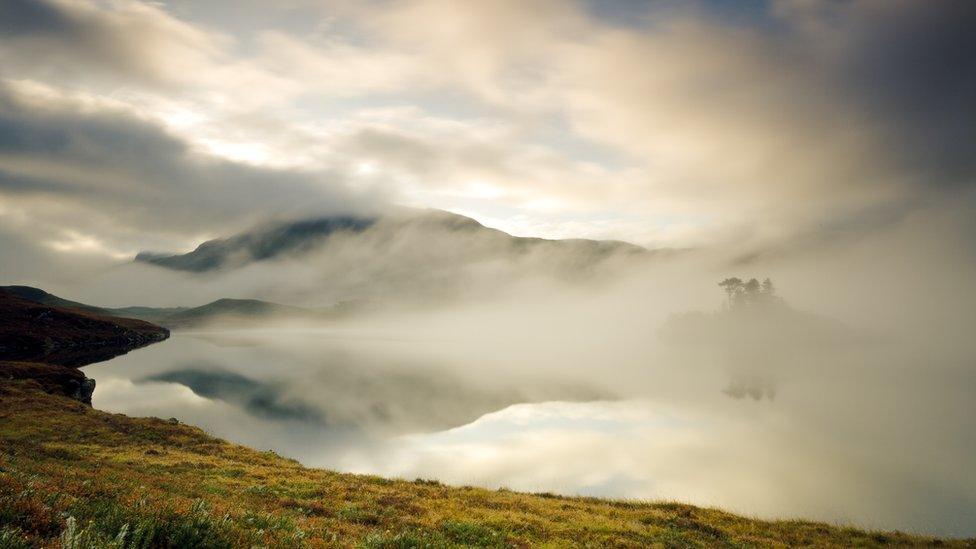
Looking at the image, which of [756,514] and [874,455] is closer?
[756,514]

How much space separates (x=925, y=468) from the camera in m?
39.4

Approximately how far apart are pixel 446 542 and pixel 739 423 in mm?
58750

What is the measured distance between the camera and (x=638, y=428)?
193 ft

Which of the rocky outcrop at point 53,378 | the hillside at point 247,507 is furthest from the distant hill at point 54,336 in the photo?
the hillside at point 247,507

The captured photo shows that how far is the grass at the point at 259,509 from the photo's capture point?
26.2ft

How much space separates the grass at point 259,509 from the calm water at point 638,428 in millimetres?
10178

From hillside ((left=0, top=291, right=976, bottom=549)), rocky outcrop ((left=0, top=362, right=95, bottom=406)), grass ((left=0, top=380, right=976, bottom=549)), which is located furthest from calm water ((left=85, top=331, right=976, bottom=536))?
hillside ((left=0, top=291, right=976, bottom=549))

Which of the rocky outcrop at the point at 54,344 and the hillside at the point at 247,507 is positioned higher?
the hillside at the point at 247,507

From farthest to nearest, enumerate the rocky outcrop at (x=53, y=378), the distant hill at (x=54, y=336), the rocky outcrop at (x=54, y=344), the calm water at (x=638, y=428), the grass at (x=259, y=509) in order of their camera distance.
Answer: the distant hill at (x=54, y=336) → the rocky outcrop at (x=54, y=344) → the rocky outcrop at (x=53, y=378) → the calm water at (x=638, y=428) → the grass at (x=259, y=509)

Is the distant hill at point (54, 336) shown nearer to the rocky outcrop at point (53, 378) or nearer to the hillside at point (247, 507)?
the rocky outcrop at point (53, 378)

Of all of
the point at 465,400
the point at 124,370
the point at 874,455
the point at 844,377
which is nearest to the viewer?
the point at 874,455

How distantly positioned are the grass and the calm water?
1018 cm

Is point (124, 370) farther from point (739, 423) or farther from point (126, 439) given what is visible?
point (739, 423)

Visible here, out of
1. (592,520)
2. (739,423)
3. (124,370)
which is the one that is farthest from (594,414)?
(124,370)
